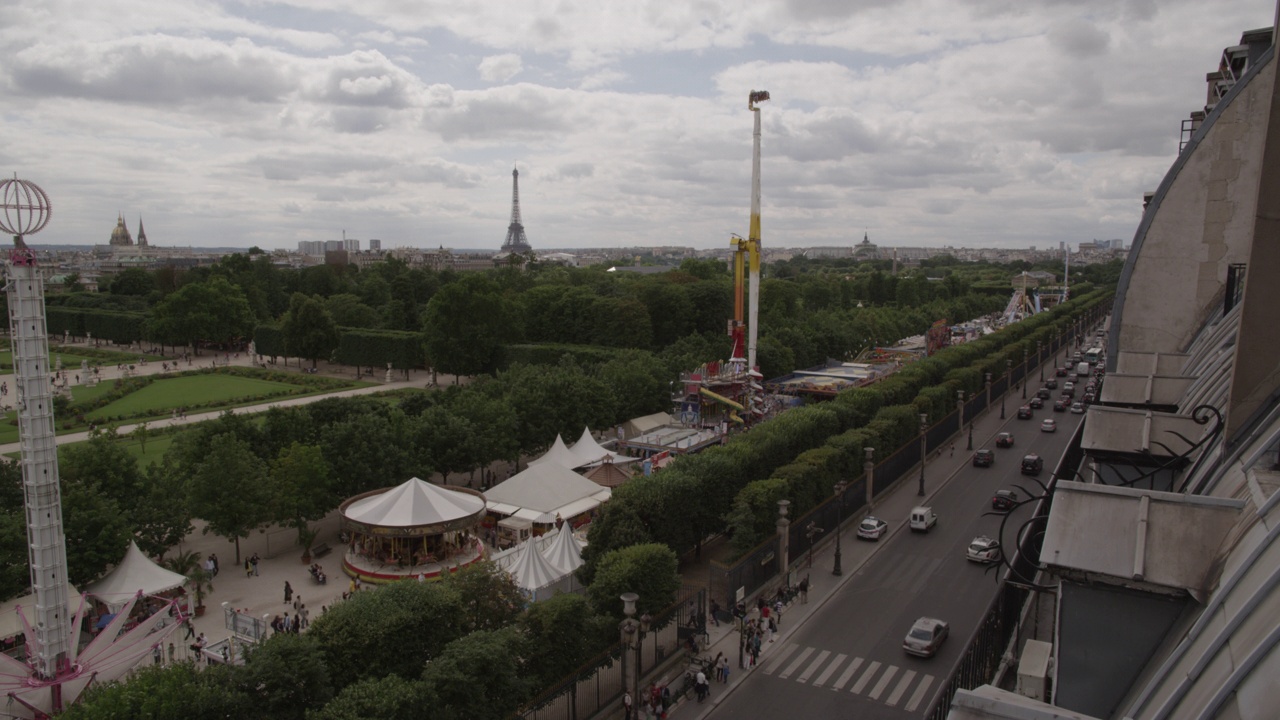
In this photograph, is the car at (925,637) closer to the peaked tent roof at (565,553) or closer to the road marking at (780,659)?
the road marking at (780,659)

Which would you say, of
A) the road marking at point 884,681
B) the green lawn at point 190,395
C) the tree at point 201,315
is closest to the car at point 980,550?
the road marking at point 884,681

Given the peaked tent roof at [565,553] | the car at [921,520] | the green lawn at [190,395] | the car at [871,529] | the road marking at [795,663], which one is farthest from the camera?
the green lawn at [190,395]

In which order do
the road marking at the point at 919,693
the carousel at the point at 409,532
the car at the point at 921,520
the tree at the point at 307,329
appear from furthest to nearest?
the tree at the point at 307,329, the car at the point at 921,520, the carousel at the point at 409,532, the road marking at the point at 919,693

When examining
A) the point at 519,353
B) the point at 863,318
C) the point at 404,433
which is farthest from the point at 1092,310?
the point at 404,433

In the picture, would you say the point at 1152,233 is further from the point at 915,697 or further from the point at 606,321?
the point at 606,321

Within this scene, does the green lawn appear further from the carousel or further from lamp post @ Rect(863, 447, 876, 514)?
lamp post @ Rect(863, 447, 876, 514)

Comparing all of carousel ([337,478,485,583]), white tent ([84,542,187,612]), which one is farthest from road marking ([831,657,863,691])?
white tent ([84,542,187,612])
